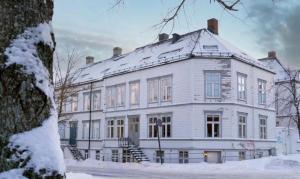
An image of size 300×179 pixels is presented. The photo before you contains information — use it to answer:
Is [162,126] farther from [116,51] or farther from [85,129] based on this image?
[116,51]

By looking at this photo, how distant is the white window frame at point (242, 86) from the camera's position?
111ft

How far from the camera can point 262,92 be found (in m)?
37.6

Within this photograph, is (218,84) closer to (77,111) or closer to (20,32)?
(77,111)

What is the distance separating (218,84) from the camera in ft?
108

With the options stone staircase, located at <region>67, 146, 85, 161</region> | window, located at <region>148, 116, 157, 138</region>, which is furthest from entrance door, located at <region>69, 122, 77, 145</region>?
window, located at <region>148, 116, 157, 138</region>

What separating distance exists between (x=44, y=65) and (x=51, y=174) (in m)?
0.83

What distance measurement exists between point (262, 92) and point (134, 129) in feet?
39.0

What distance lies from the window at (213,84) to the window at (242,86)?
2.20 metres

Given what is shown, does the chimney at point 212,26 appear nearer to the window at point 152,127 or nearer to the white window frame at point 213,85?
the white window frame at point 213,85

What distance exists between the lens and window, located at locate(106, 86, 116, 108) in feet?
135

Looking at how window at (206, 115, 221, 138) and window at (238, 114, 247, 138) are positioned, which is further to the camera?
window at (238, 114, 247, 138)

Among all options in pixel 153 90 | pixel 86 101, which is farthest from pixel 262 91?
pixel 86 101

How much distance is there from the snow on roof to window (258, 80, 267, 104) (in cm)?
141

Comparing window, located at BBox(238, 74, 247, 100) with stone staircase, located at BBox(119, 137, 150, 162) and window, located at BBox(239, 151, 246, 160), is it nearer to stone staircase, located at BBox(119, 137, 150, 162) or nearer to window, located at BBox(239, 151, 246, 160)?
window, located at BBox(239, 151, 246, 160)
